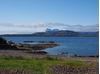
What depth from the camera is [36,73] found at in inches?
224

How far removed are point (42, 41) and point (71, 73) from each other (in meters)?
15.0

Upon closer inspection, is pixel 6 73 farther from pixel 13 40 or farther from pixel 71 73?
pixel 13 40

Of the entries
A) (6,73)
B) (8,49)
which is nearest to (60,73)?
(6,73)

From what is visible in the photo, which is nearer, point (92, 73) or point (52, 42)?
point (92, 73)

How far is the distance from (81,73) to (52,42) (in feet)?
51.6

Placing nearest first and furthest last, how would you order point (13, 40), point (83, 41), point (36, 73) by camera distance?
point (36, 73)
point (13, 40)
point (83, 41)

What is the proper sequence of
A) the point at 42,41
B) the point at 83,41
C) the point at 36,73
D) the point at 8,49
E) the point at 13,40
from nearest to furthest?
1. the point at 36,73
2. the point at 8,49
3. the point at 13,40
4. the point at 42,41
5. the point at 83,41

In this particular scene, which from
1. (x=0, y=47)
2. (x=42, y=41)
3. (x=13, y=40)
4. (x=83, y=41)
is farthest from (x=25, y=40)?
(x=83, y=41)

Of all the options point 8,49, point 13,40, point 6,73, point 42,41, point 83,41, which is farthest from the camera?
point 83,41

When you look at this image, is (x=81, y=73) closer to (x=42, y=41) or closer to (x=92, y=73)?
(x=92, y=73)

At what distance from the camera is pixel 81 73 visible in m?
5.73

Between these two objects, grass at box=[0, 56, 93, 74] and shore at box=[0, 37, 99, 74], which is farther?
grass at box=[0, 56, 93, 74]

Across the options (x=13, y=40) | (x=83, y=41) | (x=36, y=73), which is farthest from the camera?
(x=83, y=41)

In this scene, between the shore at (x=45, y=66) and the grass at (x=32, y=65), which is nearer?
the shore at (x=45, y=66)
